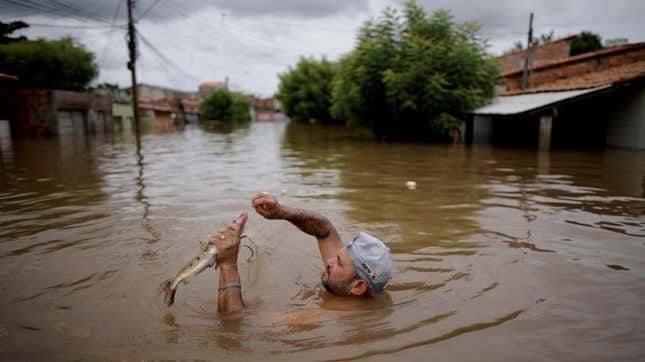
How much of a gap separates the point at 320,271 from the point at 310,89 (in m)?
45.3

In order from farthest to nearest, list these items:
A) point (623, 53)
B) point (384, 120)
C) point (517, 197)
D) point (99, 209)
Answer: point (384, 120)
point (623, 53)
point (517, 197)
point (99, 209)

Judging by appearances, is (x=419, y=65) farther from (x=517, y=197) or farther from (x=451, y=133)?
(x=517, y=197)

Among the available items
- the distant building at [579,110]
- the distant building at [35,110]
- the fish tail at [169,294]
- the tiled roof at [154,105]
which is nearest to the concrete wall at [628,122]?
A: the distant building at [579,110]

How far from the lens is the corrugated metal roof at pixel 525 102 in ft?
48.5

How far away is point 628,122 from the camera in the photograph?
15648mm

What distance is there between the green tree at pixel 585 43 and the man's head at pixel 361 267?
3973cm

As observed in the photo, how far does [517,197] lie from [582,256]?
2876 millimetres

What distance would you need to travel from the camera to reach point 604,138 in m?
17.2

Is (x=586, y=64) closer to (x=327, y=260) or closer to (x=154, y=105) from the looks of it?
(x=327, y=260)

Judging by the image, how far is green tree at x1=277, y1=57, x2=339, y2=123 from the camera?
47.6 m

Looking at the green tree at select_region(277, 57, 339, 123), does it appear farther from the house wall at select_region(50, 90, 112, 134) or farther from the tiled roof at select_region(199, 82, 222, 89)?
the tiled roof at select_region(199, 82, 222, 89)

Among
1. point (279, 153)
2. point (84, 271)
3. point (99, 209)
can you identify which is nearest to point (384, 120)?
point (279, 153)

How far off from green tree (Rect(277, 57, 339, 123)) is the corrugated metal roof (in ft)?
92.6

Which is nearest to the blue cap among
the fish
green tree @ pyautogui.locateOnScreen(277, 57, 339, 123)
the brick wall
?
the fish
